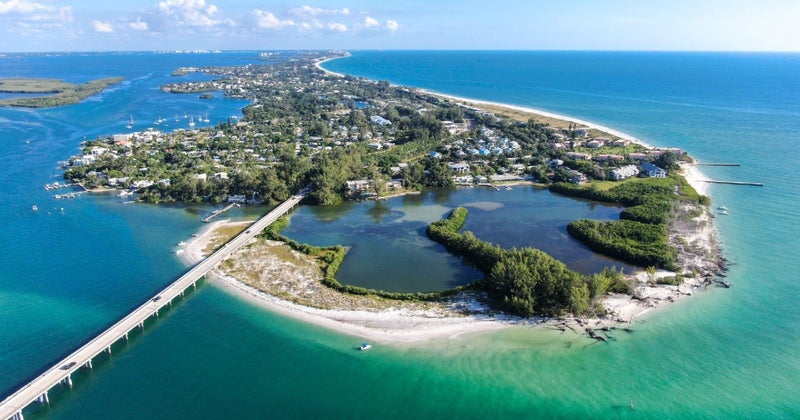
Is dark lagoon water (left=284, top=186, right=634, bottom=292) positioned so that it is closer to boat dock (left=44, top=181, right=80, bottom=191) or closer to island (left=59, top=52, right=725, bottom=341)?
island (left=59, top=52, right=725, bottom=341)

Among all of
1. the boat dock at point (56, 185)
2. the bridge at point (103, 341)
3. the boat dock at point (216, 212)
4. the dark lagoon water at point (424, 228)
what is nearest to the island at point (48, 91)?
the boat dock at point (56, 185)

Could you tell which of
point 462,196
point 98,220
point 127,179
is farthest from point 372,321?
point 127,179

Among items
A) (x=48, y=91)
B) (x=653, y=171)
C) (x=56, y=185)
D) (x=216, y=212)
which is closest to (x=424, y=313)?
(x=216, y=212)

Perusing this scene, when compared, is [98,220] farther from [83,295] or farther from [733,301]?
[733,301]

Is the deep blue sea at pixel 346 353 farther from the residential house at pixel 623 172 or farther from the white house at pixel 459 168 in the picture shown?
the white house at pixel 459 168

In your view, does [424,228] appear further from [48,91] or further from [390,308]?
[48,91]

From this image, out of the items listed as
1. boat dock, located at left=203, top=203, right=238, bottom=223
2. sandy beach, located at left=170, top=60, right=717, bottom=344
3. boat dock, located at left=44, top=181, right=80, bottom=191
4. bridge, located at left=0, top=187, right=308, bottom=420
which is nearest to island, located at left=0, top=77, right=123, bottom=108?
boat dock, located at left=44, top=181, right=80, bottom=191
